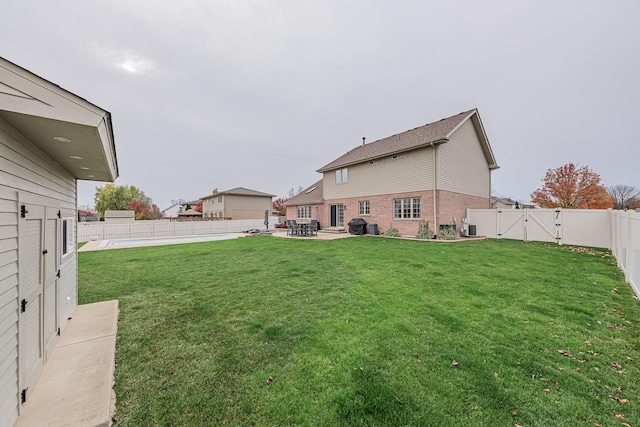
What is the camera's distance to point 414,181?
1498 cm

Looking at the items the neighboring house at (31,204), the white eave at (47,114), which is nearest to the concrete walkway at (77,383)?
the neighboring house at (31,204)

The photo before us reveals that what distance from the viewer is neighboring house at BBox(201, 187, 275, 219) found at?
32875 millimetres

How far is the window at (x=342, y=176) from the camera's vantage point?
63.8 ft

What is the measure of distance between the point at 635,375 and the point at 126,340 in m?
6.36

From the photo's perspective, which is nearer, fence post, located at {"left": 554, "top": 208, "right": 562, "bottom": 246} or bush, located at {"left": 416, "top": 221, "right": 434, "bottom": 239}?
fence post, located at {"left": 554, "top": 208, "right": 562, "bottom": 246}

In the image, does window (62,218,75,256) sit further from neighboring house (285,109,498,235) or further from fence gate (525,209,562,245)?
fence gate (525,209,562,245)

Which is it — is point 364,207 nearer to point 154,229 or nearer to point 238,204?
point 154,229

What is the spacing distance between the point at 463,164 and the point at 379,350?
1607 cm

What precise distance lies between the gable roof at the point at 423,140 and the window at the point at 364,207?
3072 millimetres

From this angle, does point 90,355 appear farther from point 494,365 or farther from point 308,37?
point 308,37

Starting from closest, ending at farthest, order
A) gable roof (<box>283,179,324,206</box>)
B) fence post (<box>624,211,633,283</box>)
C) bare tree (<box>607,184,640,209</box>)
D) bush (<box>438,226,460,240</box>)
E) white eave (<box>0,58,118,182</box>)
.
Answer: white eave (<box>0,58,118,182</box>)
fence post (<box>624,211,633,283</box>)
bush (<box>438,226,460,240</box>)
gable roof (<box>283,179,324,206</box>)
bare tree (<box>607,184,640,209</box>)

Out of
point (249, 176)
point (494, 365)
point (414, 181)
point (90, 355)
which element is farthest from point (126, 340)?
point (249, 176)

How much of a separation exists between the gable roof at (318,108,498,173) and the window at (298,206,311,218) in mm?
4994

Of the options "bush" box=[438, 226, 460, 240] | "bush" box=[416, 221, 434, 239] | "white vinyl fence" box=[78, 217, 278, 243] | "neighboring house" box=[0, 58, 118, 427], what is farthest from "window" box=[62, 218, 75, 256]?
"white vinyl fence" box=[78, 217, 278, 243]
